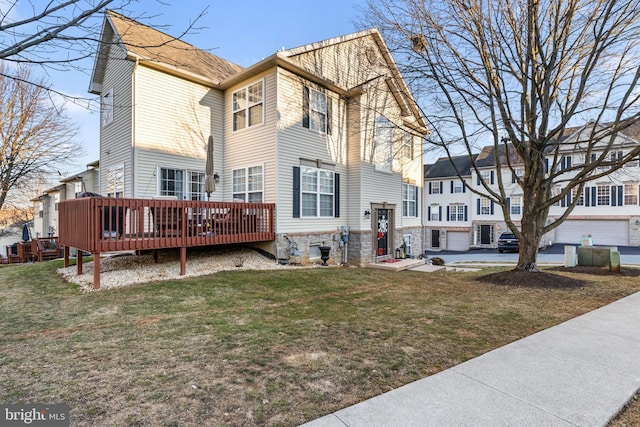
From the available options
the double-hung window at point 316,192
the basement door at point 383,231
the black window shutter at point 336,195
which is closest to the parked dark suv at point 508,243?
the basement door at point 383,231

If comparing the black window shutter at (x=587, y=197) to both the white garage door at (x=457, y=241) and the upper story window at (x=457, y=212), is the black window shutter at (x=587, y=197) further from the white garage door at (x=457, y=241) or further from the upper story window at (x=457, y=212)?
the white garage door at (x=457, y=241)

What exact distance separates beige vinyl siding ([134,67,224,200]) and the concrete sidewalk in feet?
31.7

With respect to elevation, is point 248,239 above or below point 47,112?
below

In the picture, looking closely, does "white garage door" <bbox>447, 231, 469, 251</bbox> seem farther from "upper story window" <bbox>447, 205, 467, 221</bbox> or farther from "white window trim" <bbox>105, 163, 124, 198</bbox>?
"white window trim" <bbox>105, 163, 124, 198</bbox>

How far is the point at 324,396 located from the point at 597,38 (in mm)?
10446

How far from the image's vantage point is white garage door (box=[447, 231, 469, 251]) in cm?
3422

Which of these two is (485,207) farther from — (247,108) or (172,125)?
(172,125)

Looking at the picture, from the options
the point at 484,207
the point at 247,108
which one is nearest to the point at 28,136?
the point at 247,108

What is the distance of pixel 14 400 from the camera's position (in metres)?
2.62

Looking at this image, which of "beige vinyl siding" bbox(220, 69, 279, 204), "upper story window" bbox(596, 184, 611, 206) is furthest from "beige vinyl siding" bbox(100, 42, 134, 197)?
"upper story window" bbox(596, 184, 611, 206)

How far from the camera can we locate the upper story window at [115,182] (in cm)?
1061

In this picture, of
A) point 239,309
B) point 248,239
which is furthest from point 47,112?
point 239,309

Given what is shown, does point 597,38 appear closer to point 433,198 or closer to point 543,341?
point 543,341

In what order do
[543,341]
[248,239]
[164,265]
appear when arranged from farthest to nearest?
[248,239] → [164,265] → [543,341]
